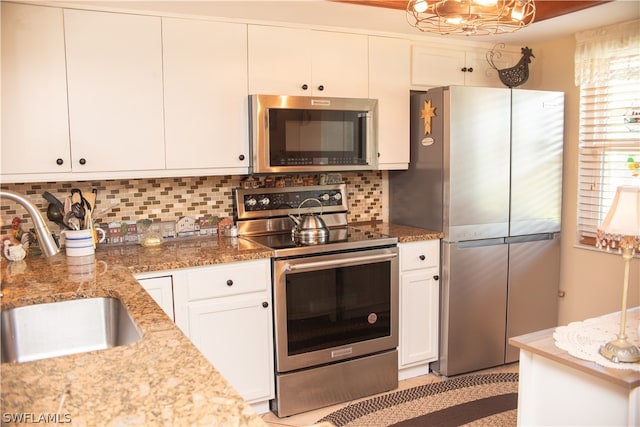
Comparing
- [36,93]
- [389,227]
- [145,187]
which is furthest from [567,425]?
[36,93]

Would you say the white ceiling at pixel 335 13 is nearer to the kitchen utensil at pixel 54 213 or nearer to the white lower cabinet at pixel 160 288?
the kitchen utensil at pixel 54 213

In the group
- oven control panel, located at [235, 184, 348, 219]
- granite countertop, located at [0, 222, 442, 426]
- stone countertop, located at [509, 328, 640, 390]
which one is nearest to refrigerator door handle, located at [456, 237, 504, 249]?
oven control panel, located at [235, 184, 348, 219]

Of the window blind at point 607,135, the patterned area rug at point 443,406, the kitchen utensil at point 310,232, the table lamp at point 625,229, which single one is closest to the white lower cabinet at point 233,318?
the kitchen utensil at point 310,232

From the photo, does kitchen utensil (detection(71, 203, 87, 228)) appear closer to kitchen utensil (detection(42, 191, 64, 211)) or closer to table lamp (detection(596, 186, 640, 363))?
kitchen utensil (detection(42, 191, 64, 211))

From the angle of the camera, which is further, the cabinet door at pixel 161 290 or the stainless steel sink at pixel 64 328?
the cabinet door at pixel 161 290

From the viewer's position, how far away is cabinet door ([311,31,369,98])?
10.4ft

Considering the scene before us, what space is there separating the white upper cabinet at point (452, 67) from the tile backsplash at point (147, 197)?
4.37ft

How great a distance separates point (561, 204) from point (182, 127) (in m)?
2.49

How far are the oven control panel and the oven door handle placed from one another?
57cm

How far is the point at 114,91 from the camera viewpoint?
2.69 metres

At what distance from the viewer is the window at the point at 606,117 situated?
322 cm

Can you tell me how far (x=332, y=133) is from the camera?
3.16 meters

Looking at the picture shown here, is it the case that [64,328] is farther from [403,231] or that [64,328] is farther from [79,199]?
[403,231]

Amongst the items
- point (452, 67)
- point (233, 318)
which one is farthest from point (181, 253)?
point (452, 67)
